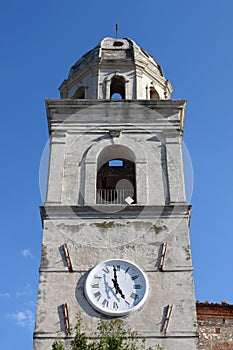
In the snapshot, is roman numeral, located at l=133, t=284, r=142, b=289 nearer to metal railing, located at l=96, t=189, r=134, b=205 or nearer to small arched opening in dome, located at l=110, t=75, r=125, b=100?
metal railing, located at l=96, t=189, r=134, b=205

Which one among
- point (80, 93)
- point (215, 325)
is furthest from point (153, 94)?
point (215, 325)

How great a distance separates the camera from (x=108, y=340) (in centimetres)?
1305

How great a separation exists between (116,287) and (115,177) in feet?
16.5

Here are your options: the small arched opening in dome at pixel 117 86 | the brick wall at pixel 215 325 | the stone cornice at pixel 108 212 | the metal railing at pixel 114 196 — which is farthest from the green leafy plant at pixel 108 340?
the small arched opening in dome at pixel 117 86

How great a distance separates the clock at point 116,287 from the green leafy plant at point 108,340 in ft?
1.37

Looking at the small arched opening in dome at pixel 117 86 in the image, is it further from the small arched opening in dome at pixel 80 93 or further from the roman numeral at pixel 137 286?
the roman numeral at pixel 137 286

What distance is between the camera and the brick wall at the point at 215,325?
18.1 m

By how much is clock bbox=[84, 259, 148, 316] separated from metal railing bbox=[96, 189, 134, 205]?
2.33 metres

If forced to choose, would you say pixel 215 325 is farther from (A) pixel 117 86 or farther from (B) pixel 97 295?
(A) pixel 117 86

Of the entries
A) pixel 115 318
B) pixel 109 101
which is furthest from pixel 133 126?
pixel 115 318

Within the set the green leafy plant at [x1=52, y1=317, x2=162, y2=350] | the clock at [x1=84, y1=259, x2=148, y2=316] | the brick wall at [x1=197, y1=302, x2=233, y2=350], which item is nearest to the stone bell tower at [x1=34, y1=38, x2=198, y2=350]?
the clock at [x1=84, y1=259, x2=148, y2=316]

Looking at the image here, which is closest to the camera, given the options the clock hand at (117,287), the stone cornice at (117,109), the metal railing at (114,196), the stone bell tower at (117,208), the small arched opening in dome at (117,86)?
the stone bell tower at (117,208)

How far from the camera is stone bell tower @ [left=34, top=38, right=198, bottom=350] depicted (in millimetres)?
15625

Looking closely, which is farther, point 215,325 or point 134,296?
point 215,325
